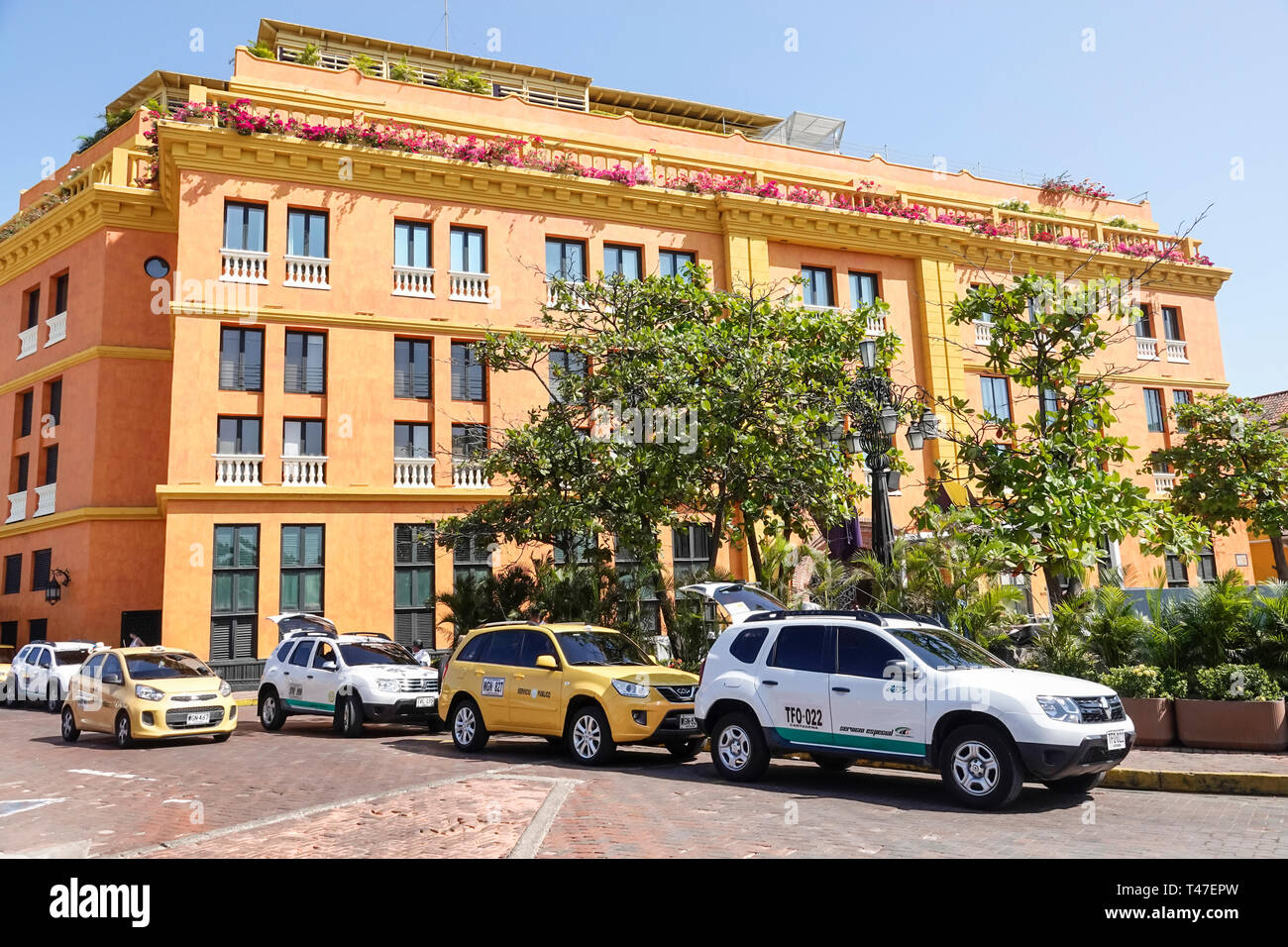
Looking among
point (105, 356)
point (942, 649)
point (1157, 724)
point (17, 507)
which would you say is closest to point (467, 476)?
point (105, 356)

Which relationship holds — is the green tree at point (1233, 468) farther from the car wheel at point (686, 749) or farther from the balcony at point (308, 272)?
the balcony at point (308, 272)

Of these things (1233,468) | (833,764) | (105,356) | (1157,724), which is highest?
(105,356)

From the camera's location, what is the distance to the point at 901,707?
9.45m

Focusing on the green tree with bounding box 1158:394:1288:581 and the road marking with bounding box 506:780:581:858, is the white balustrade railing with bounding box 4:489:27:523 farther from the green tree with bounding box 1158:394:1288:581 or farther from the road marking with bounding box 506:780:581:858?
the green tree with bounding box 1158:394:1288:581

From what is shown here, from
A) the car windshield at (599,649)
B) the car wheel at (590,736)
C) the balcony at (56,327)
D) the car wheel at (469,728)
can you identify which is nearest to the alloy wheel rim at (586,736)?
the car wheel at (590,736)

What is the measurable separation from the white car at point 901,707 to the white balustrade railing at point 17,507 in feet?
86.3

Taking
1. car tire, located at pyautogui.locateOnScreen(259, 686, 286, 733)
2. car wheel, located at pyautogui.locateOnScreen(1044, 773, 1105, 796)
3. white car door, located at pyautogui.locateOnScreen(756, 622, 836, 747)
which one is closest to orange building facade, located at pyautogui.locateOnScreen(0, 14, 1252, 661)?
car tire, located at pyautogui.locateOnScreen(259, 686, 286, 733)

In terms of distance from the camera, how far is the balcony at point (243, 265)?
2423 centimetres

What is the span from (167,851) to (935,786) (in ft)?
24.2

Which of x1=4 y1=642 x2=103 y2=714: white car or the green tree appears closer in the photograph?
x1=4 y1=642 x2=103 y2=714: white car

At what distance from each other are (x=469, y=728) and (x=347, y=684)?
350 centimetres

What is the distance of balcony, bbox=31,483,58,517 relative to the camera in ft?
91.9

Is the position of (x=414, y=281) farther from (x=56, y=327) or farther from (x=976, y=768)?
(x=976, y=768)
